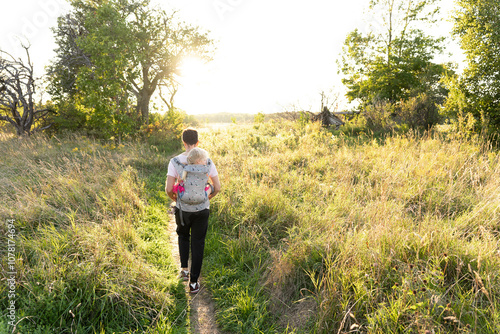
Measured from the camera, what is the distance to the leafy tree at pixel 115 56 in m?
13.0

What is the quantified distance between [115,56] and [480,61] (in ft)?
52.8

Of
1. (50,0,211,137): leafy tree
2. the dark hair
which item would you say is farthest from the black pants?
(50,0,211,137): leafy tree

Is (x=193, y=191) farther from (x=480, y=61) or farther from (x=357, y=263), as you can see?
(x=480, y=61)

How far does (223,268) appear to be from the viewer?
4184 millimetres

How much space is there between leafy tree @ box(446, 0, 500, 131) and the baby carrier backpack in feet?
37.4

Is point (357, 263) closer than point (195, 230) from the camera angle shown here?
Yes

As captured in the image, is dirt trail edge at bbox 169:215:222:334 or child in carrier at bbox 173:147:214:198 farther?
child in carrier at bbox 173:147:214:198

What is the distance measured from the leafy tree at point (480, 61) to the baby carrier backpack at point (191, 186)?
11406 mm

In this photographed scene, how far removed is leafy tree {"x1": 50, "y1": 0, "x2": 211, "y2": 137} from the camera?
13000 millimetres

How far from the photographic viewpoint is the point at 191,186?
12.2 ft

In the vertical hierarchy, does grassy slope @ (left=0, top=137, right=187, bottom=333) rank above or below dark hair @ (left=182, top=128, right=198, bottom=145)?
below
